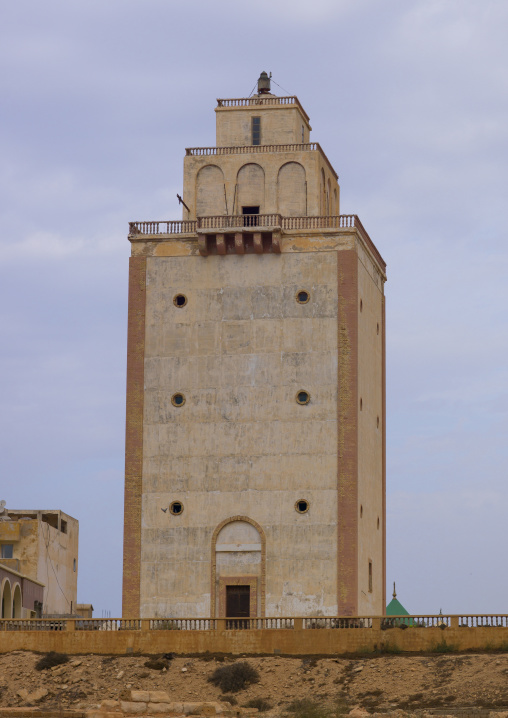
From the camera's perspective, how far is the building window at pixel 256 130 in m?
58.0

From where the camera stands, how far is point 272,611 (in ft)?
168

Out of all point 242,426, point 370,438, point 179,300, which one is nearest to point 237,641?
point 242,426

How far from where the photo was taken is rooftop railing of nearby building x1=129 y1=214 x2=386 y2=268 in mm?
54250

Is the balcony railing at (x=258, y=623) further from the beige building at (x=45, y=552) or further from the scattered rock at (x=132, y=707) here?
the beige building at (x=45, y=552)

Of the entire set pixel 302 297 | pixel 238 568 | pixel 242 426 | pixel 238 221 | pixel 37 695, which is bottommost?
pixel 37 695

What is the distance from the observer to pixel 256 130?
191 feet

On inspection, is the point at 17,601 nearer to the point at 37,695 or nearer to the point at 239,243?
the point at 239,243

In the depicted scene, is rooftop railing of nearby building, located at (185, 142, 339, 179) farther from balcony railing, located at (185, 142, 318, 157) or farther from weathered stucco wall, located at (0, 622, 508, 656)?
weathered stucco wall, located at (0, 622, 508, 656)

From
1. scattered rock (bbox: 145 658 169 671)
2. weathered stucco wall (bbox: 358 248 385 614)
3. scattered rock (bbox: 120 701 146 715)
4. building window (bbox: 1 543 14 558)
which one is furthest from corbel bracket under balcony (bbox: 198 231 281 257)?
building window (bbox: 1 543 14 558)

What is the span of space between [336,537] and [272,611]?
3040mm

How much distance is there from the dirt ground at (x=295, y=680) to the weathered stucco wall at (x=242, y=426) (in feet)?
23.8

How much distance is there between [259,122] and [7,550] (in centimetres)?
2142

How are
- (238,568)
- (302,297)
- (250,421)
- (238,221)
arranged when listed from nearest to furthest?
(238,568)
(250,421)
(302,297)
(238,221)

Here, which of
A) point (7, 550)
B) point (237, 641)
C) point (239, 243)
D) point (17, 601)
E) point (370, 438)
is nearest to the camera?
point (237, 641)
